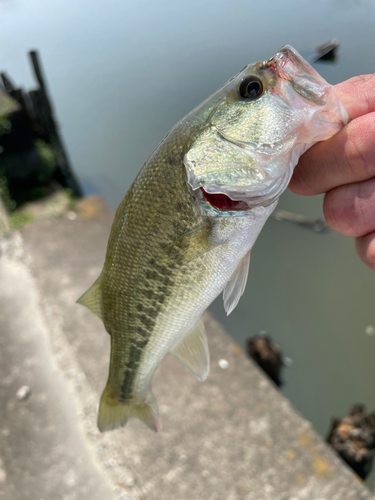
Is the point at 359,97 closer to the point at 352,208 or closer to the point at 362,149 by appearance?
the point at 362,149

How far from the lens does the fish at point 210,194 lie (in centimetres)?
91

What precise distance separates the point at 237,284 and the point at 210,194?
322mm

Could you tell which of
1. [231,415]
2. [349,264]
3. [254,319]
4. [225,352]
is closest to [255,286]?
[254,319]

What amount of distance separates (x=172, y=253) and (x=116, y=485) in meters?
1.93

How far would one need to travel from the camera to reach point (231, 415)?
2396 mm

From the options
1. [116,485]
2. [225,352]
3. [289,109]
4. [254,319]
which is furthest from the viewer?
[254,319]

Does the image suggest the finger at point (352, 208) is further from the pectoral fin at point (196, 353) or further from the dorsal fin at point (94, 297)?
the dorsal fin at point (94, 297)

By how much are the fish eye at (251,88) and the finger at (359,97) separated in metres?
0.24

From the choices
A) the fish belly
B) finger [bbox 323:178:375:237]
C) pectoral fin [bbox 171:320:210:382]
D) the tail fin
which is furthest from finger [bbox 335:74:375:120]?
the tail fin

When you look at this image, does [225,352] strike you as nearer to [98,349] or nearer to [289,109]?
[98,349]

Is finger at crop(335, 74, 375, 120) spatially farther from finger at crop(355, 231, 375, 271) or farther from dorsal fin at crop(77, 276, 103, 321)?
dorsal fin at crop(77, 276, 103, 321)

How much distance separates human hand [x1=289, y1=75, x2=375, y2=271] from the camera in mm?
934

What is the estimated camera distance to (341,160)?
0.97m

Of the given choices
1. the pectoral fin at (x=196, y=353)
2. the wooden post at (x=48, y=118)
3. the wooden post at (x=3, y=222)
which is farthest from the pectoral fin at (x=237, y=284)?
the wooden post at (x=48, y=118)
